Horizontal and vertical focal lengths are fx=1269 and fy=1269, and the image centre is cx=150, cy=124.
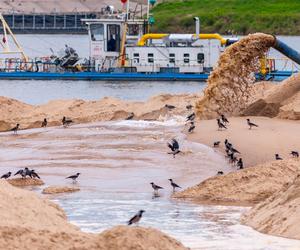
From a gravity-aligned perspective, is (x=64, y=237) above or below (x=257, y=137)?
above

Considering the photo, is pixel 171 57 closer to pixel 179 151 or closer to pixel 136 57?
pixel 136 57

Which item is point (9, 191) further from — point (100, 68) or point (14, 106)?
point (100, 68)

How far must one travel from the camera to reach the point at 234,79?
88.4 feet

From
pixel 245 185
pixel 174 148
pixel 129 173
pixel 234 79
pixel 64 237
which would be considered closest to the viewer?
pixel 64 237

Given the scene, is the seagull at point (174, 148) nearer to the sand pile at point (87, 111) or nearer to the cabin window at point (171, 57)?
the sand pile at point (87, 111)

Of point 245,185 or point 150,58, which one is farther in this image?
point 150,58

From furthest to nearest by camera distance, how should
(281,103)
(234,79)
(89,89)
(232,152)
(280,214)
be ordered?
1. (89,89)
2. (234,79)
3. (281,103)
4. (232,152)
5. (280,214)

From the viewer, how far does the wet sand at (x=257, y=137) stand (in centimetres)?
2169

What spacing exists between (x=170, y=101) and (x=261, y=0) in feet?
Answer: 270

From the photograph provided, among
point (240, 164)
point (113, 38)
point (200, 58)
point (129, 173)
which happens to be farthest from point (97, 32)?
point (129, 173)

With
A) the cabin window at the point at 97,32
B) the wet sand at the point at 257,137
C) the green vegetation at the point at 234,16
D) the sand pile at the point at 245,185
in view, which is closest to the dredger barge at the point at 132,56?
the cabin window at the point at 97,32

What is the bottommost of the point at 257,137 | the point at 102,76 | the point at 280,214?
the point at 102,76

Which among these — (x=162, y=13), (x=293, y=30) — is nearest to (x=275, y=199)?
(x=293, y=30)

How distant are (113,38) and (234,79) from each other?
2186cm
